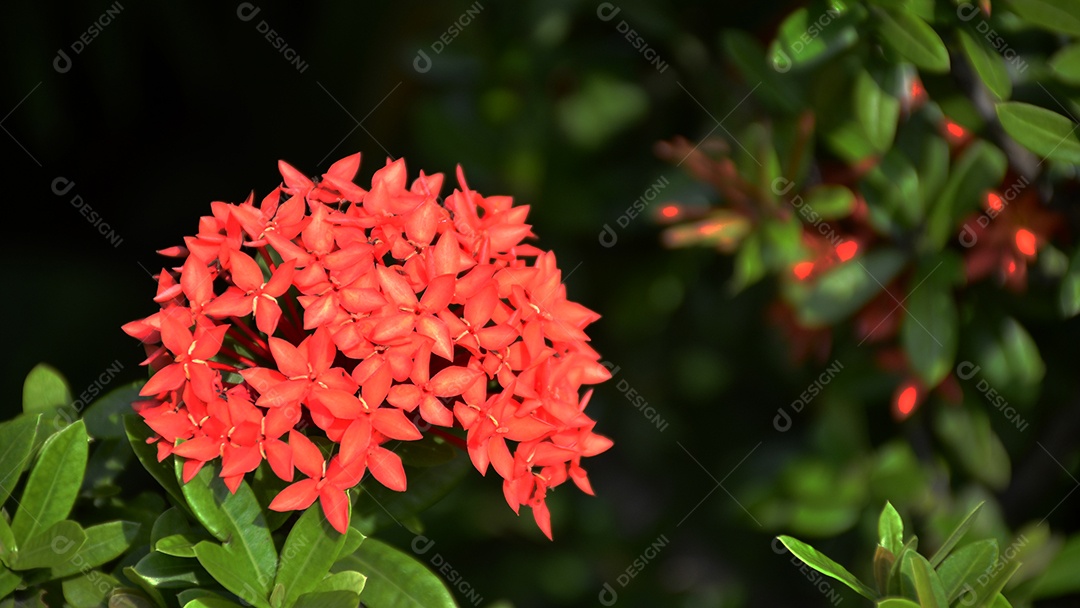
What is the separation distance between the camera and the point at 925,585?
2.23ft

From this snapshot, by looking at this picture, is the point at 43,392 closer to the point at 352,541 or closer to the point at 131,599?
the point at 131,599

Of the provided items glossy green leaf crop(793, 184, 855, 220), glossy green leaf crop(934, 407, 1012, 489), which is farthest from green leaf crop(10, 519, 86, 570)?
glossy green leaf crop(934, 407, 1012, 489)

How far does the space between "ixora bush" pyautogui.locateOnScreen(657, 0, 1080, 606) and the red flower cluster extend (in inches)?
17.4

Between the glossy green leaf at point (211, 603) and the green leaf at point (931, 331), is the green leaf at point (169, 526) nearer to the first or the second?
the glossy green leaf at point (211, 603)

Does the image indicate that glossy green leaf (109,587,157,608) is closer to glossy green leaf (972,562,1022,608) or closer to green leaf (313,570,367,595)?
green leaf (313,570,367,595)

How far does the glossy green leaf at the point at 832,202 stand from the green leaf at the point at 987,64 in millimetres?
293

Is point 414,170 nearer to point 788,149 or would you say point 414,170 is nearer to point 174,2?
point 174,2

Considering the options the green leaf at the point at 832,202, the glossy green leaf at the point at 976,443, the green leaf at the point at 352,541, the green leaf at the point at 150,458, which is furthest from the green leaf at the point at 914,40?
the green leaf at the point at 150,458

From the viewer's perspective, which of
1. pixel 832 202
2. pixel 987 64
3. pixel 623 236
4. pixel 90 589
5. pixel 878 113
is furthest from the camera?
pixel 623 236

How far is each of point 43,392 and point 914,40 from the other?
0.89 m

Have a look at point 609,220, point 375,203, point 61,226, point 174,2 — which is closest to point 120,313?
point 61,226

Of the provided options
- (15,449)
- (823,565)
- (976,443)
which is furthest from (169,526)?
(976,443)

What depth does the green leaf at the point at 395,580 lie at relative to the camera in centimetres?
75

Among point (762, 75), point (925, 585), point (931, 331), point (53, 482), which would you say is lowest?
point (931, 331)
